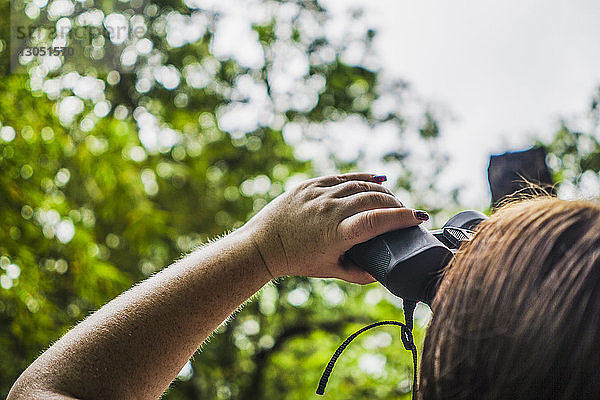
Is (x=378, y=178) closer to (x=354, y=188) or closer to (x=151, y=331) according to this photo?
(x=354, y=188)

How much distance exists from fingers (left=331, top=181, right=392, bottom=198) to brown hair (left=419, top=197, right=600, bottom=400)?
149 mm

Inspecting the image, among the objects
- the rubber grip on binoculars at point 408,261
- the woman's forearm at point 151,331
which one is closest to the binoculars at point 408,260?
the rubber grip on binoculars at point 408,261

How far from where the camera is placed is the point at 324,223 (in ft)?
2.05

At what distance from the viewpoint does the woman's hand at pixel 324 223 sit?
23.6 inches

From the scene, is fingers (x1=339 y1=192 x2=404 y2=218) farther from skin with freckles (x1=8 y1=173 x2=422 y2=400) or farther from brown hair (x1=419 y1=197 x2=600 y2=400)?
brown hair (x1=419 y1=197 x2=600 y2=400)

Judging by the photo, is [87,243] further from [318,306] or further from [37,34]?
[318,306]

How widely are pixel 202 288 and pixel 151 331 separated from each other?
7 cm

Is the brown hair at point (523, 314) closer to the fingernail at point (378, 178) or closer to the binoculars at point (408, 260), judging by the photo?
the binoculars at point (408, 260)

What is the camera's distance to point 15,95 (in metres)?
1.67

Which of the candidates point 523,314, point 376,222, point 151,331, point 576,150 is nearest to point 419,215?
point 376,222

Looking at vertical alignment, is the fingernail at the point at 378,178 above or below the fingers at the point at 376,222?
above

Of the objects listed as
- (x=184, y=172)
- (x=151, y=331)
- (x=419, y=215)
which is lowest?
(x=184, y=172)

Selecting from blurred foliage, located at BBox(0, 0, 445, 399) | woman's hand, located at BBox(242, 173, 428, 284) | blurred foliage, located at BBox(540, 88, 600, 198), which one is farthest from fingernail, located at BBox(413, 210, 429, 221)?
blurred foliage, located at BBox(540, 88, 600, 198)

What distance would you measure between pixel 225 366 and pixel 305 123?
6.52 ft
